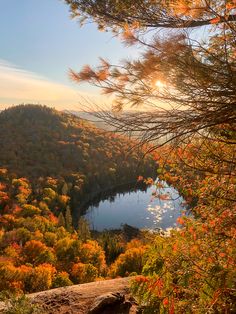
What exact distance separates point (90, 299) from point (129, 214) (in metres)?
48.5

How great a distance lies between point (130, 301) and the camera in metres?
7.94

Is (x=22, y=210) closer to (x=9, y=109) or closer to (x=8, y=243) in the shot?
(x=8, y=243)

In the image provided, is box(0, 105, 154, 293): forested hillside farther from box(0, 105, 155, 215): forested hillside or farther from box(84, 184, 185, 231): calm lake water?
box(84, 184, 185, 231): calm lake water

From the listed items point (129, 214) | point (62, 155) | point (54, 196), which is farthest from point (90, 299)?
point (62, 155)

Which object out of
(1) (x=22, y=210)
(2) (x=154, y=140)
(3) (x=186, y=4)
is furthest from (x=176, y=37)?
(1) (x=22, y=210)

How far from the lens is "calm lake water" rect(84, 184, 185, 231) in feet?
160

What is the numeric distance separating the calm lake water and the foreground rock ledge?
35343 mm

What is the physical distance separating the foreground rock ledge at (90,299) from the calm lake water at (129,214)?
116ft

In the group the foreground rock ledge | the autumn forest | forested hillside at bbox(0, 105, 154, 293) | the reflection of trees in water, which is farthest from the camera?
the reflection of trees in water

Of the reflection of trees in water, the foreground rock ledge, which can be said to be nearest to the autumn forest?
the foreground rock ledge

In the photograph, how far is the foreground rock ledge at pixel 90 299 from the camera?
7699 millimetres

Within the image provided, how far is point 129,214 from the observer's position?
56.4 meters

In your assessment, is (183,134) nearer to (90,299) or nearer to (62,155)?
(90,299)

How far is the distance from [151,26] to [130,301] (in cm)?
613
